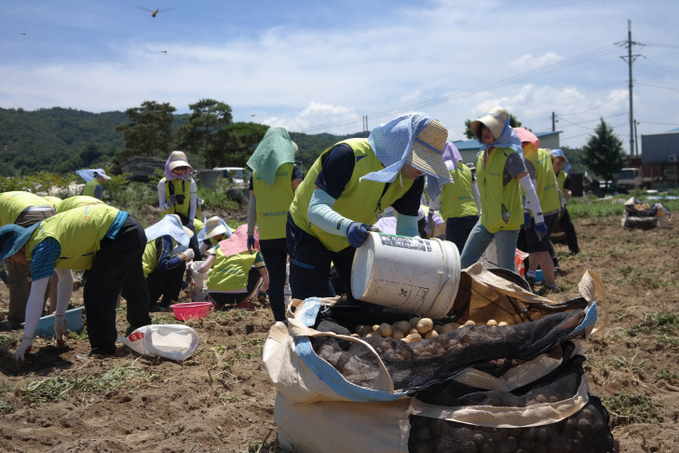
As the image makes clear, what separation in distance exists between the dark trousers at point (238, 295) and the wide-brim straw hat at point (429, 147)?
3.55m

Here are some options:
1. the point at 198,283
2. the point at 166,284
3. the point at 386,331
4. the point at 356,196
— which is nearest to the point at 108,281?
the point at 166,284

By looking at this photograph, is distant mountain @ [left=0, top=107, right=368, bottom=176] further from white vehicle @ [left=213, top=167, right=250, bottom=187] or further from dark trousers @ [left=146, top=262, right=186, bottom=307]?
dark trousers @ [left=146, top=262, right=186, bottom=307]

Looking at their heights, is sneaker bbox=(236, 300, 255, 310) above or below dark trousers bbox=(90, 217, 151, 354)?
below

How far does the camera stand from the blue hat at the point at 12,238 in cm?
369

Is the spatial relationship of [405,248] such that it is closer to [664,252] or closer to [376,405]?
[376,405]

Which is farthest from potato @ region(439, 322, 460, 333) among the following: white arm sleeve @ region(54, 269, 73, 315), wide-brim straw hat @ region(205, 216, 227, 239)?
wide-brim straw hat @ region(205, 216, 227, 239)

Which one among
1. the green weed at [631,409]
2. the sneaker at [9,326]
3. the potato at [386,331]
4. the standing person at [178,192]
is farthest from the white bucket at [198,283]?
the green weed at [631,409]

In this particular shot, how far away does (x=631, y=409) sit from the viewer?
2.80 meters

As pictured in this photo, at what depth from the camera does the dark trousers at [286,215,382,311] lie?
117 inches

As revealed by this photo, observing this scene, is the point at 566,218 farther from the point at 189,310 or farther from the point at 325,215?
the point at 325,215

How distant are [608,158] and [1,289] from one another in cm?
3894

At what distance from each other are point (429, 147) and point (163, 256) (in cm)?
412

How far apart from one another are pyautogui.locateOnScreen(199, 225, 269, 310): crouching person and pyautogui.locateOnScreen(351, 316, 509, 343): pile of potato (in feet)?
10.4

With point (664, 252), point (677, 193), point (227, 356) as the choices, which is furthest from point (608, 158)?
point (227, 356)
